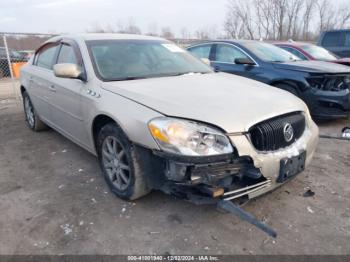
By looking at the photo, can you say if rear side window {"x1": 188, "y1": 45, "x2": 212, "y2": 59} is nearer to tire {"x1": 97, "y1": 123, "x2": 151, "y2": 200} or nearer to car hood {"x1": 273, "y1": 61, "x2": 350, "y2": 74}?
car hood {"x1": 273, "y1": 61, "x2": 350, "y2": 74}

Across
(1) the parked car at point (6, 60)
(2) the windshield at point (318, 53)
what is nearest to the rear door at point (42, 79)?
(2) the windshield at point (318, 53)

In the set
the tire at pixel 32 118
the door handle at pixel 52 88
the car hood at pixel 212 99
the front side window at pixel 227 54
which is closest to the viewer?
the car hood at pixel 212 99

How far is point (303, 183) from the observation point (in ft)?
11.1

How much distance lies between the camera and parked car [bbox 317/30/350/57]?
34.3ft

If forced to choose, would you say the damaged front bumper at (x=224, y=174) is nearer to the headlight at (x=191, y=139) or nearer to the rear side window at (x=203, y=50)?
the headlight at (x=191, y=139)

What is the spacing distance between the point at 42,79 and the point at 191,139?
293cm

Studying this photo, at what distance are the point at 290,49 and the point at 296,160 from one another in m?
6.25

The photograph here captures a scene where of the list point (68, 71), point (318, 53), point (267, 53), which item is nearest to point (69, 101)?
point (68, 71)

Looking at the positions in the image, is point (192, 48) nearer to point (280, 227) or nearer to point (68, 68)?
point (68, 68)

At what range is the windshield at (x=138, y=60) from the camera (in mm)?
3314

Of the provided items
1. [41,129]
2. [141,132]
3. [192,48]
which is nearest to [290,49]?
[192,48]

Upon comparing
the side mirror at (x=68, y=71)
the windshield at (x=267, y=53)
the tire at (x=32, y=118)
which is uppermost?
the side mirror at (x=68, y=71)

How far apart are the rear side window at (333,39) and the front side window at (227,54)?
599cm

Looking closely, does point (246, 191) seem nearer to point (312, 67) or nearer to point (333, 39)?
point (312, 67)
